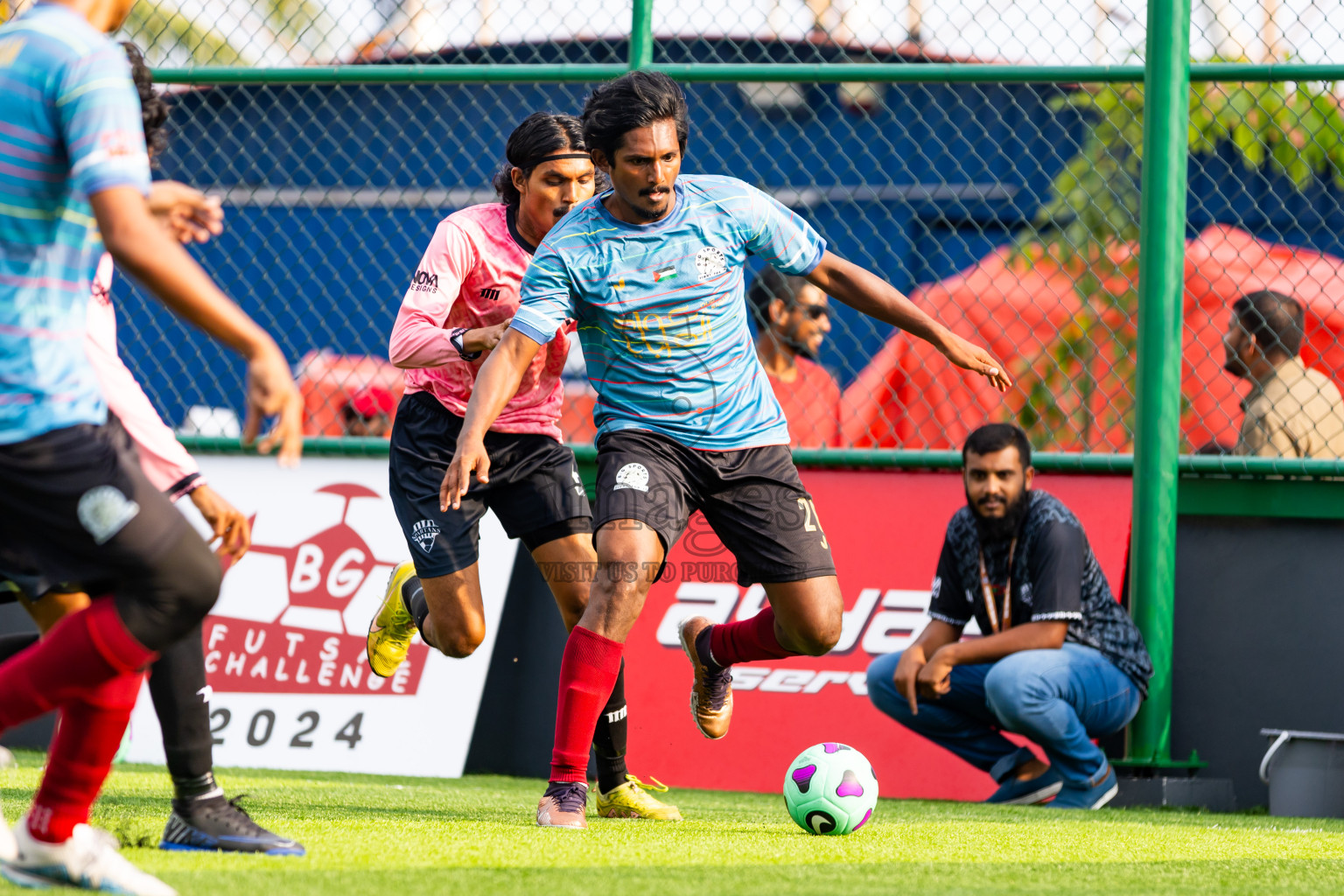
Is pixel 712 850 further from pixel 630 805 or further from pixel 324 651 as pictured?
pixel 324 651

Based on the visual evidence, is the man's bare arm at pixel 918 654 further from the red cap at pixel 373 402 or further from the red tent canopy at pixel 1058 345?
the red cap at pixel 373 402

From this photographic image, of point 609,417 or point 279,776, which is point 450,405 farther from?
point 279,776

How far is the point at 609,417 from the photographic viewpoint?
4359 mm

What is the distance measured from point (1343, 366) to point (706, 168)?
3.03 m

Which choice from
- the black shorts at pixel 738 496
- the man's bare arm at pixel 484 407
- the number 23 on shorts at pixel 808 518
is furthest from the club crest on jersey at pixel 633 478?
the number 23 on shorts at pixel 808 518

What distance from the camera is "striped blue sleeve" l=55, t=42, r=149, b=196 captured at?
2.40m

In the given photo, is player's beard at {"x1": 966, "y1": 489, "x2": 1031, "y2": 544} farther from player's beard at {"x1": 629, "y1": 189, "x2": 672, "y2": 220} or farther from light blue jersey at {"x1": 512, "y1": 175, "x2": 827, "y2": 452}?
player's beard at {"x1": 629, "y1": 189, "x2": 672, "y2": 220}

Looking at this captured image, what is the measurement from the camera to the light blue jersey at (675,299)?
4.21 m

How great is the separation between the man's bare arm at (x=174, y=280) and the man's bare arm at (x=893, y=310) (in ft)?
7.34

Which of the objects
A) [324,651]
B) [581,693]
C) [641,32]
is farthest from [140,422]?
[641,32]

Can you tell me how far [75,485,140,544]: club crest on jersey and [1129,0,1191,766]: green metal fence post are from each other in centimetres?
427

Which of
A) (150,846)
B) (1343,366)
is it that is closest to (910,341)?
(1343,366)

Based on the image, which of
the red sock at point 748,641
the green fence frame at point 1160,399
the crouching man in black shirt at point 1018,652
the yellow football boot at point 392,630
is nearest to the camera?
the red sock at point 748,641

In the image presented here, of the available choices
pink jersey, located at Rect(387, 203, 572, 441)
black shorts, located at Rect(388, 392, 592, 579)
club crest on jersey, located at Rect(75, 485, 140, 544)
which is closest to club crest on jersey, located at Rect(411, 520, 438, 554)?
black shorts, located at Rect(388, 392, 592, 579)
